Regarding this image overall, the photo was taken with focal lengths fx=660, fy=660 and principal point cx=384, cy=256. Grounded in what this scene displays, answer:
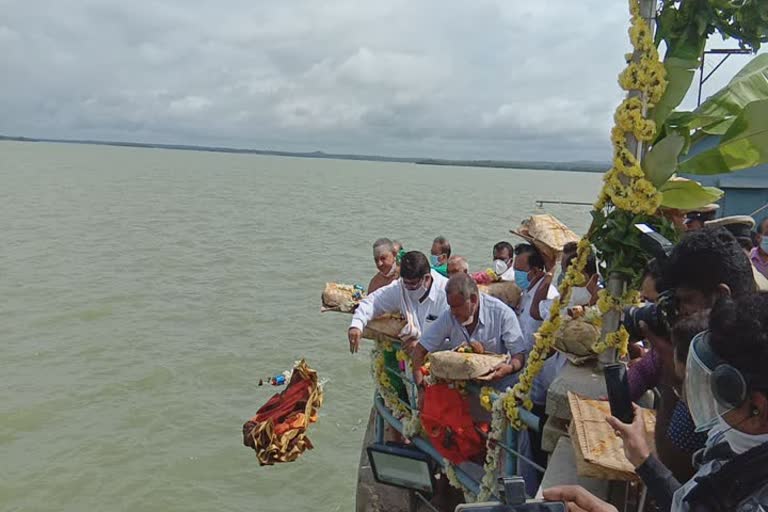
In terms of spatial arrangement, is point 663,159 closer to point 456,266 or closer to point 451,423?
point 451,423

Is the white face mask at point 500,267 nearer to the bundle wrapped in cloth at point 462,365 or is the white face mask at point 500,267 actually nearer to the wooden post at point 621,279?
the bundle wrapped in cloth at point 462,365

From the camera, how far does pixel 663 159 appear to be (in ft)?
10.2

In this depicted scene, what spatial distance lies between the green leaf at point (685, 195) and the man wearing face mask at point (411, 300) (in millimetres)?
1795

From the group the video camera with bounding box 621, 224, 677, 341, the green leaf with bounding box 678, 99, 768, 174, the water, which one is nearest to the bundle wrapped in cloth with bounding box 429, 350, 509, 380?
the video camera with bounding box 621, 224, 677, 341

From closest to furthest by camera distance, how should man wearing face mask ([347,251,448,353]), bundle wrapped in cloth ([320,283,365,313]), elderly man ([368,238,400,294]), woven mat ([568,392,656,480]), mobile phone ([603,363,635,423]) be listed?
woven mat ([568,392,656,480]), mobile phone ([603,363,635,423]), man wearing face mask ([347,251,448,353]), bundle wrapped in cloth ([320,283,365,313]), elderly man ([368,238,400,294])

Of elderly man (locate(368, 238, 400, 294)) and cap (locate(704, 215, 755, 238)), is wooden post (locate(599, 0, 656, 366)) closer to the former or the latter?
cap (locate(704, 215, 755, 238))

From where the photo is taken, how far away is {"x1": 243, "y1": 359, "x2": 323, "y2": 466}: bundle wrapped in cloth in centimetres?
521

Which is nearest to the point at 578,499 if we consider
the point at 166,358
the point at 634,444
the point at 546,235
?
the point at 634,444

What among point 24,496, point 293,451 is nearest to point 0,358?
point 24,496

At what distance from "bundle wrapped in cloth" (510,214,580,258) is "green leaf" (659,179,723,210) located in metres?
1.40

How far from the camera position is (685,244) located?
243cm

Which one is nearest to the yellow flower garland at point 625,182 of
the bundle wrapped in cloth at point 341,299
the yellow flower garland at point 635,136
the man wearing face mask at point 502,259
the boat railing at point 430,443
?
the yellow flower garland at point 635,136

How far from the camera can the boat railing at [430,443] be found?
3504mm

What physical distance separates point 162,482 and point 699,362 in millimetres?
8013
